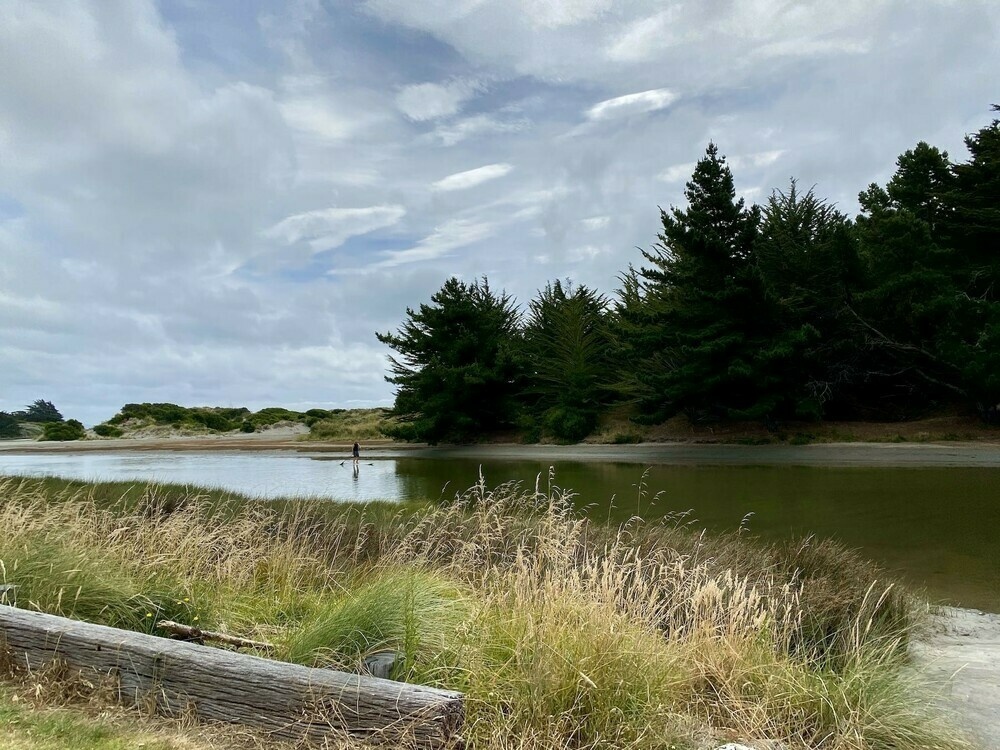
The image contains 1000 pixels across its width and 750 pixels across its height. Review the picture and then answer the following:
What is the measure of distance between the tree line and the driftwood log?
92.2 feet

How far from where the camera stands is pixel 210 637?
4.95 m

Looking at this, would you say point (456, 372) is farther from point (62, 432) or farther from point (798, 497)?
point (62, 432)

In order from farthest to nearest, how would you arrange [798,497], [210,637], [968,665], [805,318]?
[805,318]
[798,497]
[968,665]
[210,637]

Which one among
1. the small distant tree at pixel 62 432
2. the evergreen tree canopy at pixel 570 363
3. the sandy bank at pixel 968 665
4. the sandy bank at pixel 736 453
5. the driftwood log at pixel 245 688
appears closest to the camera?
the driftwood log at pixel 245 688

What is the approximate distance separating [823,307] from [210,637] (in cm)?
3273

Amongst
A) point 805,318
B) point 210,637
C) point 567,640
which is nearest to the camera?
point 567,640

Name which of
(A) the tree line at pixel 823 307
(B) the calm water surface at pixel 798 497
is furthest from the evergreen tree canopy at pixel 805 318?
(B) the calm water surface at pixel 798 497

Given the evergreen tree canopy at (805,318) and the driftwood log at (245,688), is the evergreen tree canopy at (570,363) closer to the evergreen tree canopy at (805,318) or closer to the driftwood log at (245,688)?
the evergreen tree canopy at (805,318)

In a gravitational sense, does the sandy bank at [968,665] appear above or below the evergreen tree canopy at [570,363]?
below

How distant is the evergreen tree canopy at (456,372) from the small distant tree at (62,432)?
4676 cm

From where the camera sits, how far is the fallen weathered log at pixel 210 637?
4832 millimetres

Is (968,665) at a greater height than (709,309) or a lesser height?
lesser

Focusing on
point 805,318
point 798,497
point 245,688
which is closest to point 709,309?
point 805,318

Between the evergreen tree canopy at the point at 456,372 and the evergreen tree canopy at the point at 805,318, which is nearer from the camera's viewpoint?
the evergreen tree canopy at the point at 805,318
